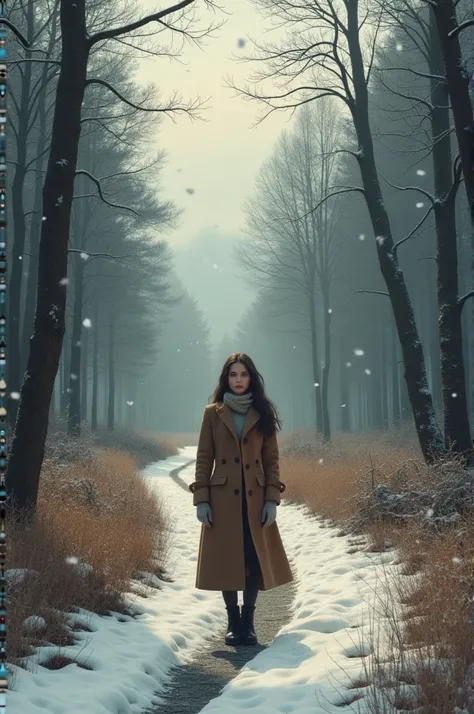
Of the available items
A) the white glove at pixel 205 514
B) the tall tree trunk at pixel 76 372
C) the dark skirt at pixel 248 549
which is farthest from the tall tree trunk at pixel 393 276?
the tall tree trunk at pixel 76 372

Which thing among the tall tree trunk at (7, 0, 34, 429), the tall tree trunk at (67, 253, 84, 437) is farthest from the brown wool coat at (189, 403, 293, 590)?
the tall tree trunk at (67, 253, 84, 437)

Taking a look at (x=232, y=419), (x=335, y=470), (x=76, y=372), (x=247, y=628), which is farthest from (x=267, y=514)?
(x=76, y=372)

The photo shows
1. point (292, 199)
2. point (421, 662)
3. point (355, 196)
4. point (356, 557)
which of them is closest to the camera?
point (421, 662)

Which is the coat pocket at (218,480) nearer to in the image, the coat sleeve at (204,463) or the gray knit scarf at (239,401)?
the coat sleeve at (204,463)

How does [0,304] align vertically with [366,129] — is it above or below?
below

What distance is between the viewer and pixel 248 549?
6.43 meters

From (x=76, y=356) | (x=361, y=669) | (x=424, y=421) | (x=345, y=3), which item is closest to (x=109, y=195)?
(x=76, y=356)

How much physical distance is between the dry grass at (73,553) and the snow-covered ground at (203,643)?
0.22m

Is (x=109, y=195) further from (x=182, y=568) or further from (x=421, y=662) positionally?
(x=421, y=662)

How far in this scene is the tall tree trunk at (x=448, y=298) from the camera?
Answer: 10.1 m

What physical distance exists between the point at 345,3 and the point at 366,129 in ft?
6.49

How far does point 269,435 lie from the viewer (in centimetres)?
655

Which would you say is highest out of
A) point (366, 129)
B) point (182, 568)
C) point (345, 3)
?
point (345, 3)

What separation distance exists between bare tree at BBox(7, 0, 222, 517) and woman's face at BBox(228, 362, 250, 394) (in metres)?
2.41
